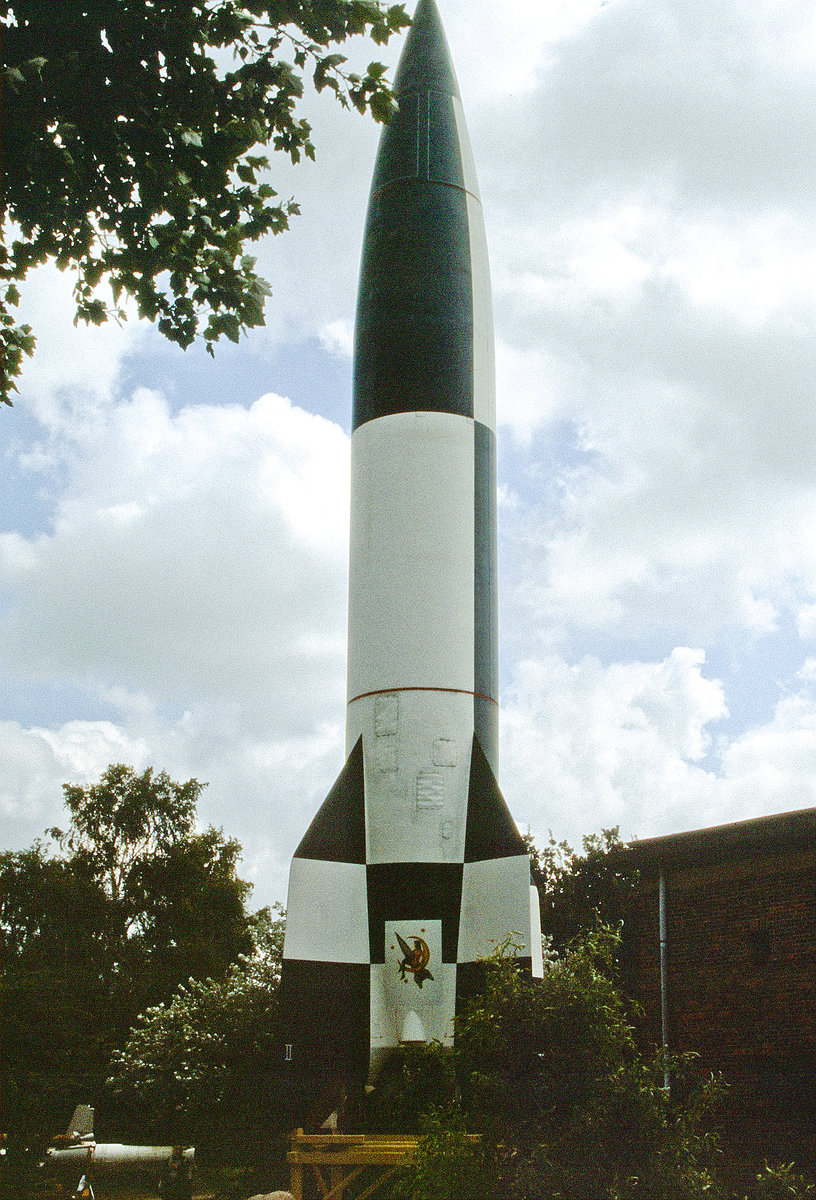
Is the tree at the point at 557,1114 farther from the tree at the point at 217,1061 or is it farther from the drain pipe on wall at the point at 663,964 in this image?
the tree at the point at 217,1061

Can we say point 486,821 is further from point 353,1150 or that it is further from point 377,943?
point 353,1150

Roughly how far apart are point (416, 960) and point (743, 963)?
4085 millimetres

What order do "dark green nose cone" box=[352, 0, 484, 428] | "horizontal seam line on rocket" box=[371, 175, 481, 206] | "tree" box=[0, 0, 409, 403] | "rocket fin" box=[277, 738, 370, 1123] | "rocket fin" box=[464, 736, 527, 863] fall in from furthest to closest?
1. "horizontal seam line on rocket" box=[371, 175, 481, 206]
2. "dark green nose cone" box=[352, 0, 484, 428]
3. "rocket fin" box=[464, 736, 527, 863]
4. "rocket fin" box=[277, 738, 370, 1123]
5. "tree" box=[0, 0, 409, 403]

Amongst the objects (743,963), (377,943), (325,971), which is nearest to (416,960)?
(377,943)

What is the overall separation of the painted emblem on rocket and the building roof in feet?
12.2

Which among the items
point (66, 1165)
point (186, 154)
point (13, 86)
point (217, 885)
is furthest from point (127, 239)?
point (217, 885)

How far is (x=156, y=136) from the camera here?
8242 mm

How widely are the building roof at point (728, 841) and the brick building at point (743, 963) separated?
1cm

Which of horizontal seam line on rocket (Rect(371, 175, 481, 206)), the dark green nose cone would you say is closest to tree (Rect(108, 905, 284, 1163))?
the dark green nose cone

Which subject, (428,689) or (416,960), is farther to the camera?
(428,689)

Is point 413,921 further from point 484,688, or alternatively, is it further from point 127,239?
point 127,239

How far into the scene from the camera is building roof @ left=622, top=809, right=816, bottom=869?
13164mm

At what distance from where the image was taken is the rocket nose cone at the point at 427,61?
651 inches

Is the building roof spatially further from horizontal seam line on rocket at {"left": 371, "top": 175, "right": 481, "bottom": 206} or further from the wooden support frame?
horizontal seam line on rocket at {"left": 371, "top": 175, "right": 481, "bottom": 206}
